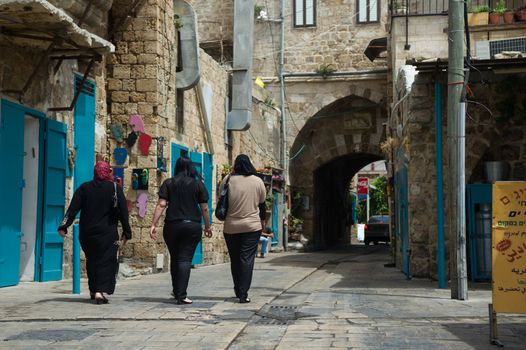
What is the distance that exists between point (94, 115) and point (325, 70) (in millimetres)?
13344

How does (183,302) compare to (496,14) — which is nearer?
(183,302)

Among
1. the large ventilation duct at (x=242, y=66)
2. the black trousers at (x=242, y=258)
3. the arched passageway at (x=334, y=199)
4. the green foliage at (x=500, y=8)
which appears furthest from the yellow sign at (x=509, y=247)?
the arched passageway at (x=334, y=199)

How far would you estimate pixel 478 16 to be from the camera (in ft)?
54.7

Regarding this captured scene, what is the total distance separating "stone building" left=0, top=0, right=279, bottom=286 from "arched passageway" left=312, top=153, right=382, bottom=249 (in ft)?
30.8

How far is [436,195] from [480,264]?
1.23 m

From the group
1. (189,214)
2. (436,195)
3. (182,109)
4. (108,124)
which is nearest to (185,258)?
(189,214)

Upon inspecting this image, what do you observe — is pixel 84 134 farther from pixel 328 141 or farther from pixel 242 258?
pixel 328 141

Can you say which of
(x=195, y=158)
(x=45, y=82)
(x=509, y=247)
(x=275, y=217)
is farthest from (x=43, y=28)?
(x=275, y=217)

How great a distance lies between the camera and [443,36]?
17734 millimetres

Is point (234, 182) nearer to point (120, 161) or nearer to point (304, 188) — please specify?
point (120, 161)

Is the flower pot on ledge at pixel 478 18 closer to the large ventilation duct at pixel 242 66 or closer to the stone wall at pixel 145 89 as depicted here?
the large ventilation duct at pixel 242 66

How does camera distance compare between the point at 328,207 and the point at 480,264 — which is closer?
the point at 480,264

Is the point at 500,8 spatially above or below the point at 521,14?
above

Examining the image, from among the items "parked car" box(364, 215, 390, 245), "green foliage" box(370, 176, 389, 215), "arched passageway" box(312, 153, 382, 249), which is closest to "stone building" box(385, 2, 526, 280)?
"arched passageway" box(312, 153, 382, 249)
